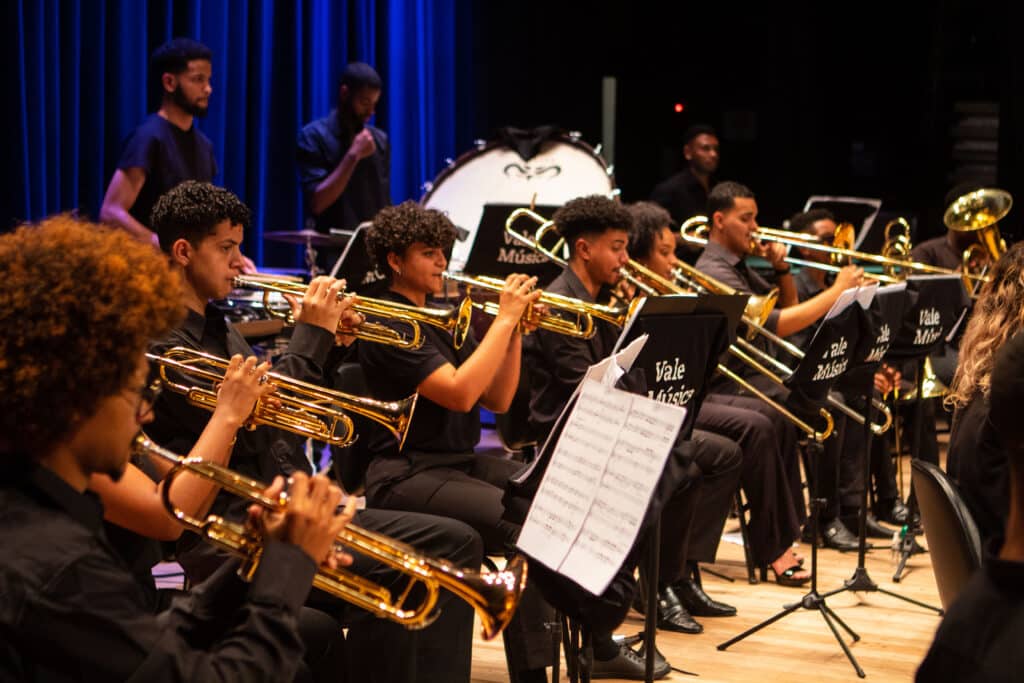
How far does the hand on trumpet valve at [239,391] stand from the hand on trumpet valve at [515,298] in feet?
3.88

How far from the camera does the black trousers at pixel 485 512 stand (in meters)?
3.47

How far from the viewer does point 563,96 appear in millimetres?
9547

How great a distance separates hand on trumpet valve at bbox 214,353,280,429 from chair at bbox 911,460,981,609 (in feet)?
4.88

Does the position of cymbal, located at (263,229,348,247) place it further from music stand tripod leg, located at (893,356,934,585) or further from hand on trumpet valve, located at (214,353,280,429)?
hand on trumpet valve, located at (214,353,280,429)

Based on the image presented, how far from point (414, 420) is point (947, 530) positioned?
5.45ft

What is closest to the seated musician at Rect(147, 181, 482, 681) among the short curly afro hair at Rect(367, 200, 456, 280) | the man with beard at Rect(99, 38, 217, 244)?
the short curly afro hair at Rect(367, 200, 456, 280)

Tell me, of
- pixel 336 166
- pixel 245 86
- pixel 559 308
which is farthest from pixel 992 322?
pixel 245 86

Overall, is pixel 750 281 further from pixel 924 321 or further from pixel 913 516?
pixel 913 516

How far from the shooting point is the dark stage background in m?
5.55

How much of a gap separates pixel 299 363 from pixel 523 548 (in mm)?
1018

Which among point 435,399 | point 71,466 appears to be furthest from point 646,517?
point 435,399

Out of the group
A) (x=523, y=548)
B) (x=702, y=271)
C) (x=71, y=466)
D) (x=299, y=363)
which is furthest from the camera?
(x=702, y=271)

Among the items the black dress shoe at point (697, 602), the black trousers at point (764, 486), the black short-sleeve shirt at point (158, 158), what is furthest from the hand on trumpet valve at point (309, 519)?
the black short-sleeve shirt at point (158, 158)

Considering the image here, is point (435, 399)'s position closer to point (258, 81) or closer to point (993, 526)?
point (993, 526)
